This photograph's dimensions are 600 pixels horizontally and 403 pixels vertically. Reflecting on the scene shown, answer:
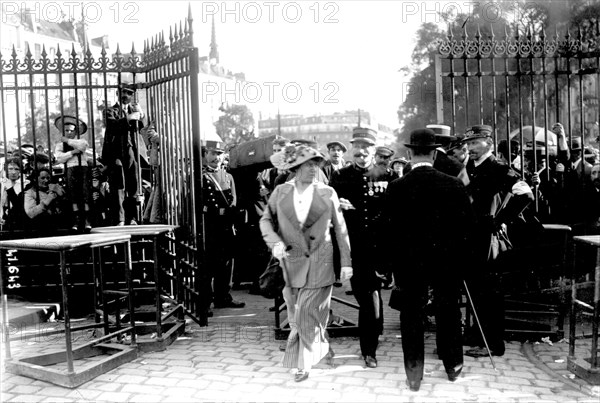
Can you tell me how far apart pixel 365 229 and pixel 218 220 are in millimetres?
2834

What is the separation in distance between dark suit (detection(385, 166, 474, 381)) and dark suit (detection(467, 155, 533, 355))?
0.62 meters

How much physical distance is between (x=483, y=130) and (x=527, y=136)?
Answer: 559 cm

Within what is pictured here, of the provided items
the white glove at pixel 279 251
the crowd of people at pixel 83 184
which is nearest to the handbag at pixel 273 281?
the white glove at pixel 279 251

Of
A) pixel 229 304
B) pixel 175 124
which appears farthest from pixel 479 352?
pixel 175 124

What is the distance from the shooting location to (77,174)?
795 centimetres

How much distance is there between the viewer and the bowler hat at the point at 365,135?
6.30m

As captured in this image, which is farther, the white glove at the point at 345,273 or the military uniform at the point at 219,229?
the military uniform at the point at 219,229

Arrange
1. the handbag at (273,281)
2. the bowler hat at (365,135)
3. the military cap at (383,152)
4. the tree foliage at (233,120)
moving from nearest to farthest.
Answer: the handbag at (273,281)
the bowler hat at (365,135)
the military cap at (383,152)
the tree foliage at (233,120)

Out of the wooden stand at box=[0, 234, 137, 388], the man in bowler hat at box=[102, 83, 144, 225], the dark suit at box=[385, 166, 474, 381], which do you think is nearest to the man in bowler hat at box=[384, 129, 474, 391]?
the dark suit at box=[385, 166, 474, 381]

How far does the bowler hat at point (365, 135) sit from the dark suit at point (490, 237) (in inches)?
45.4

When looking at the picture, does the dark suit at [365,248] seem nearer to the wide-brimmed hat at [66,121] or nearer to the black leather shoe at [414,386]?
the black leather shoe at [414,386]

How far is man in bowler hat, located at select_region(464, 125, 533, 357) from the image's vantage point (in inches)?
221

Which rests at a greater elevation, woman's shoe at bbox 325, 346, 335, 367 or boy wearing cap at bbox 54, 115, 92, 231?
boy wearing cap at bbox 54, 115, 92, 231

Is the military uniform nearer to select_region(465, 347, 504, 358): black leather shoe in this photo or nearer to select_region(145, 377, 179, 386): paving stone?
select_region(145, 377, 179, 386): paving stone
